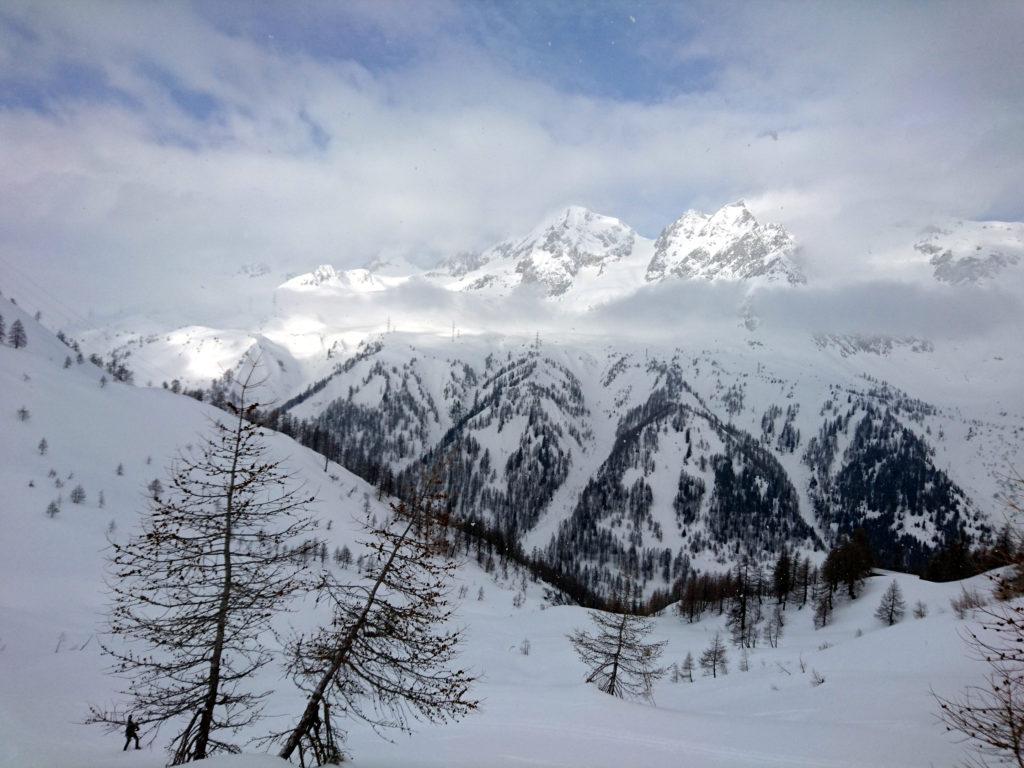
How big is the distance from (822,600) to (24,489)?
338 ft

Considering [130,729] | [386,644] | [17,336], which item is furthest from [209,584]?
[17,336]

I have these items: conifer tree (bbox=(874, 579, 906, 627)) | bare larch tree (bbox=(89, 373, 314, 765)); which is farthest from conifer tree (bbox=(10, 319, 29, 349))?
conifer tree (bbox=(874, 579, 906, 627))

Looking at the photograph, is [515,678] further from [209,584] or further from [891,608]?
[891,608]

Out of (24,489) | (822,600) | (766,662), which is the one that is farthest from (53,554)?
(822,600)

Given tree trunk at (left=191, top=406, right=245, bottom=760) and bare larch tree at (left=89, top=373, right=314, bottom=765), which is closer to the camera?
bare larch tree at (left=89, top=373, right=314, bottom=765)

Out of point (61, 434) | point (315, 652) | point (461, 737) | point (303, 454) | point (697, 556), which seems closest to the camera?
point (315, 652)

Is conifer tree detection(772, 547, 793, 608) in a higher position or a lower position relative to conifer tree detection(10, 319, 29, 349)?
lower

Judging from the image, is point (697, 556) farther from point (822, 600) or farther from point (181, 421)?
point (181, 421)

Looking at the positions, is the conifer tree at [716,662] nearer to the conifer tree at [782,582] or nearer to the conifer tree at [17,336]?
the conifer tree at [782,582]

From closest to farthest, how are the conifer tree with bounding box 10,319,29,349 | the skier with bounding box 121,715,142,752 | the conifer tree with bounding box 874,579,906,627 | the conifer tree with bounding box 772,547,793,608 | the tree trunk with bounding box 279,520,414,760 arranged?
the skier with bounding box 121,715,142,752, the tree trunk with bounding box 279,520,414,760, the conifer tree with bounding box 874,579,906,627, the conifer tree with bounding box 772,547,793,608, the conifer tree with bounding box 10,319,29,349

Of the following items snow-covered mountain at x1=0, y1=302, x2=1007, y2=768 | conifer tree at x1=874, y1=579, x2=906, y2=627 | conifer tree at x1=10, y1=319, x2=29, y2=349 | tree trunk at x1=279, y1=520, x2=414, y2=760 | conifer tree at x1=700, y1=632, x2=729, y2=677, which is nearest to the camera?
tree trunk at x1=279, y1=520, x2=414, y2=760

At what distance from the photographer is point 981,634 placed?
2962 centimetres

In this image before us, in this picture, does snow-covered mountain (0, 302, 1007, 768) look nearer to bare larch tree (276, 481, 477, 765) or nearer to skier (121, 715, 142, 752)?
skier (121, 715, 142, 752)

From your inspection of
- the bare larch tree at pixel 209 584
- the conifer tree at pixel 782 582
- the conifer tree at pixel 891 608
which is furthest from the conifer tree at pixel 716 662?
the bare larch tree at pixel 209 584
